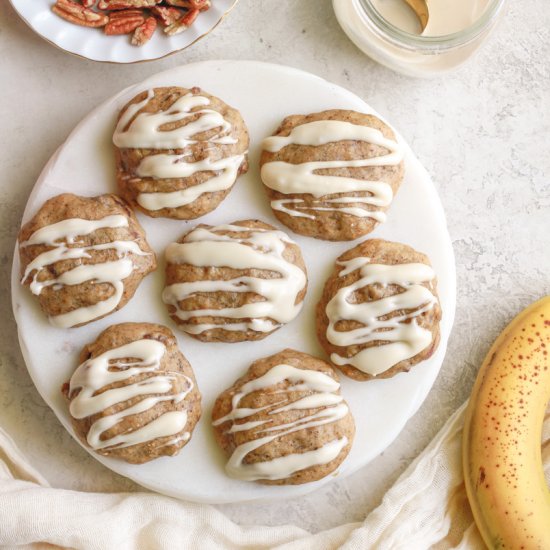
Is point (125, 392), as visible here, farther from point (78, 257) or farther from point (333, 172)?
point (333, 172)

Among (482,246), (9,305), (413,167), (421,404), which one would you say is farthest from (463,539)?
(9,305)

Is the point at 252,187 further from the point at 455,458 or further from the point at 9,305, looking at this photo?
the point at 455,458

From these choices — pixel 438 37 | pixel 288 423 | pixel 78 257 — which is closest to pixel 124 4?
pixel 78 257

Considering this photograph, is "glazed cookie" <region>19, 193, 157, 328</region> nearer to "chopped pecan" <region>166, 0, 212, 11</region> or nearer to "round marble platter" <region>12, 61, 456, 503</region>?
"round marble platter" <region>12, 61, 456, 503</region>

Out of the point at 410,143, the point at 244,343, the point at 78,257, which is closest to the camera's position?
the point at 78,257

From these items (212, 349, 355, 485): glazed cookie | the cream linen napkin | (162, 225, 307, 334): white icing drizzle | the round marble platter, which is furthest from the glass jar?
the cream linen napkin

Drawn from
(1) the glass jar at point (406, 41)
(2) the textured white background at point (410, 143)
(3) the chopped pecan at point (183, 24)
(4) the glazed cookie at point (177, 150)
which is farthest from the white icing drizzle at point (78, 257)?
(1) the glass jar at point (406, 41)

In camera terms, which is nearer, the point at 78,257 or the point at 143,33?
the point at 78,257
